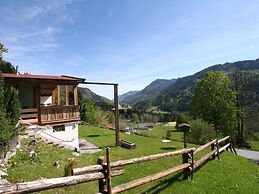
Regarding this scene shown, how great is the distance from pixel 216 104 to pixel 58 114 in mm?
29729

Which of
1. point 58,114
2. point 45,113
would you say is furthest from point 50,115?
point 58,114

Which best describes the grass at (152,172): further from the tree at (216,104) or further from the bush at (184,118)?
the bush at (184,118)

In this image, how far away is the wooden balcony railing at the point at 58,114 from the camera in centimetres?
2008

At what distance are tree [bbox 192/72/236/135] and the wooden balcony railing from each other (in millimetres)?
27049

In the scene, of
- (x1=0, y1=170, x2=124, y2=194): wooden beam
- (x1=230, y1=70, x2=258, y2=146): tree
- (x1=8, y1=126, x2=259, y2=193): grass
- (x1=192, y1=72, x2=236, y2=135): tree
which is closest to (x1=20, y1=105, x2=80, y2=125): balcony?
(x1=8, y1=126, x2=259, y2=193): grass

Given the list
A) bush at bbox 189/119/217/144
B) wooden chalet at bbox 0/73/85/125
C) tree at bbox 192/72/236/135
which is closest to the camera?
wooden chalet at bbox 0/73/85/125

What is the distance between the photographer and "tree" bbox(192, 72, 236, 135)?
43062 mm

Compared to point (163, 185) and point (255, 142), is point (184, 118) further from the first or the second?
point (163, 185)

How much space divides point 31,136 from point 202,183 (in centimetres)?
1215

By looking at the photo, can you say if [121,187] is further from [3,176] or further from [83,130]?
[83,130]

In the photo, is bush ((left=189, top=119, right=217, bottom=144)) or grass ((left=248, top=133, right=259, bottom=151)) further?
grass ((left=248, top=133, right=259, bottom=151))

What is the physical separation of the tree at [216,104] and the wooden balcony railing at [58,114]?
2705cm

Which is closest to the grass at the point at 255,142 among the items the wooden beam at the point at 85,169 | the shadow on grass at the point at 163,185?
the shadow on grass at the point at 163,185

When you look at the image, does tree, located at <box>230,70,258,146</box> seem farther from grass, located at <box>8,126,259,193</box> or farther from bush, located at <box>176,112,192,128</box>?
grass, located at <box>8,126,259,193</box>
